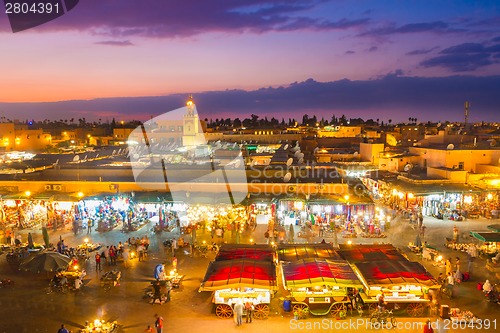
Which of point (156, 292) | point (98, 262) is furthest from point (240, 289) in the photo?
point (98, 262)

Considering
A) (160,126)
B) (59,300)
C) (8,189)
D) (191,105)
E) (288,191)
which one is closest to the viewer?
(59,300)

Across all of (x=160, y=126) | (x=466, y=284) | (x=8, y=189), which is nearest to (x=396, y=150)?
(x=466, y=284)

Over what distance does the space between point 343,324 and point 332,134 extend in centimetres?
5618

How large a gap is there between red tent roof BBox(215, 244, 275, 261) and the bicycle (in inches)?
138

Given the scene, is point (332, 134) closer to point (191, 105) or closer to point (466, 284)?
point (191, 105)

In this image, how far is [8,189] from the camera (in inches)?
826

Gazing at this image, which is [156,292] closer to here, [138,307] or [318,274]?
[138,307]

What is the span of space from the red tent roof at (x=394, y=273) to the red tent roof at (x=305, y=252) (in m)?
1.04

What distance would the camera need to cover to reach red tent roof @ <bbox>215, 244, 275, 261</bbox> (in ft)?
40.1

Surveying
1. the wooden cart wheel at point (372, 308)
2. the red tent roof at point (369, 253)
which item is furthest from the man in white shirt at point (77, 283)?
the wooden cart wheel at point (372, 308)

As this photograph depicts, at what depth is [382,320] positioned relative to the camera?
31.8 feet

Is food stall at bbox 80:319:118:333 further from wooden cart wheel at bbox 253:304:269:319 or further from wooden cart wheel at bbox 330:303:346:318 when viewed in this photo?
wooden cart wheel at bbox 330:303:346:318

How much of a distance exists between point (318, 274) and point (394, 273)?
206 cm

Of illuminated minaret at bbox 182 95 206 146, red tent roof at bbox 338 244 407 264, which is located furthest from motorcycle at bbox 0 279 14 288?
illuminated minaret at bbox 182 95 206 146
